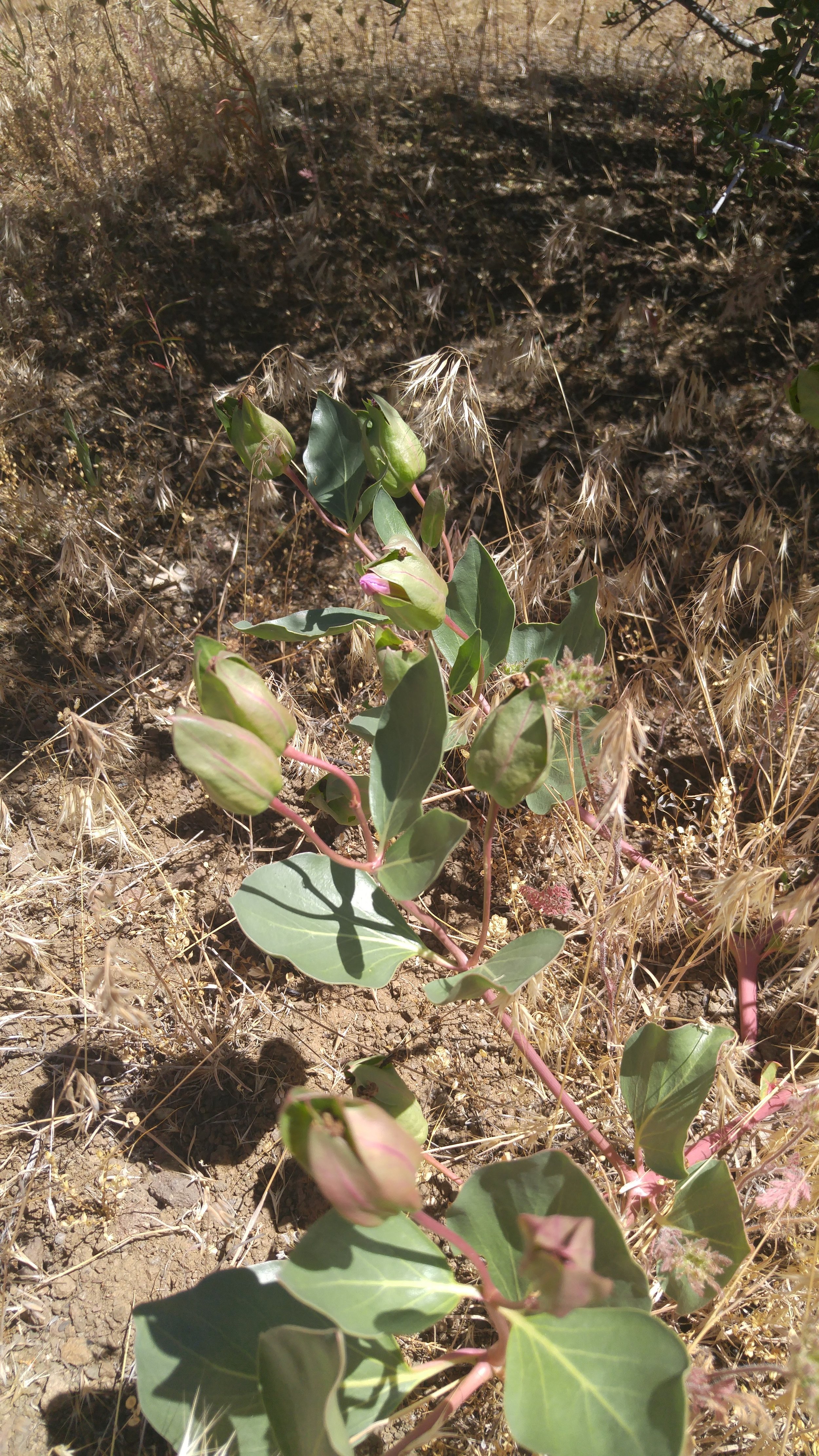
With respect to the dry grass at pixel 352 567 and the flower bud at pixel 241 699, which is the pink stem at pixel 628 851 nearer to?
the dry grass at pixel 352 567

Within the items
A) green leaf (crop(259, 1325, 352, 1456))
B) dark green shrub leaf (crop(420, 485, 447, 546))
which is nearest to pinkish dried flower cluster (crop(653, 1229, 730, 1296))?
green leaf (crop(259, 1325, 352, 1456))

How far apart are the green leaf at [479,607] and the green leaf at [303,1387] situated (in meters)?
0.97

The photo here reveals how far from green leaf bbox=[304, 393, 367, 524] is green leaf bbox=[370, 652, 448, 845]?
559 mm

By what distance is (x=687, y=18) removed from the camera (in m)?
2.87

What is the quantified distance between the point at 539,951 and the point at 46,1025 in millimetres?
960

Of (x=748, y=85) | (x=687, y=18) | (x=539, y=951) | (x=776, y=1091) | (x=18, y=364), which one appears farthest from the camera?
(x=687, y=18)

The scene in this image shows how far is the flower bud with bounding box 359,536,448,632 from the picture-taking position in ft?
3.81

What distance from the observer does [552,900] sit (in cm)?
144

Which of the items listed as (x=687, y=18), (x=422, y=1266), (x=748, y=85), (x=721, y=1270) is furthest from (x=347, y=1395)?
(x=687, y=18)

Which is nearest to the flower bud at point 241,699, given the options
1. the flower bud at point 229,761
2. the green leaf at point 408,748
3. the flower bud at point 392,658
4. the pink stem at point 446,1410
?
the flower bud at point 229,761

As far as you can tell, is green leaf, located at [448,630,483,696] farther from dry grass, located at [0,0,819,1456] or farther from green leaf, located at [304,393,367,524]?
green leaf, located at [304,393,367,524]

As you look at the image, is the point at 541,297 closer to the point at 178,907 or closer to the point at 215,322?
the point at 215,322

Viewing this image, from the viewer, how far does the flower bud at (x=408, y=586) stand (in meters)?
1.16

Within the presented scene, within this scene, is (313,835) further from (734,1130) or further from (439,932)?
(734,1130)
